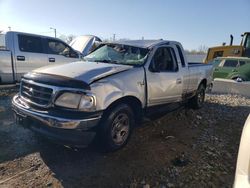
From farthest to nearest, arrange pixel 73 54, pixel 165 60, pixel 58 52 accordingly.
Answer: pixel 73 54, pixel 58 52, pixel 165 60

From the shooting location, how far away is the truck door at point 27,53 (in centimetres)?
852

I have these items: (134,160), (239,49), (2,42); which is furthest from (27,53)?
(239,49)

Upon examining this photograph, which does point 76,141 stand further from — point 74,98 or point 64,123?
point 74,98

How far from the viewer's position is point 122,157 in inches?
163

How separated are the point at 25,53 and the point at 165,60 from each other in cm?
536

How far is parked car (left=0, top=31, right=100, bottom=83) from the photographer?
328 inches

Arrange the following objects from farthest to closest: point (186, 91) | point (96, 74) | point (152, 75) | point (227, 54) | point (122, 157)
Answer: point (227, 54) → point (186, 91) → point (152, 75) → point (122, 157) → point (96, 74)

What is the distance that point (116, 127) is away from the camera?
160 inches

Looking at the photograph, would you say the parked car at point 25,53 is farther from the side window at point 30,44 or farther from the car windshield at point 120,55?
the car windshield at point 120,55

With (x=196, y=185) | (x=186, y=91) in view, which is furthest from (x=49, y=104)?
(x=186, y=91)

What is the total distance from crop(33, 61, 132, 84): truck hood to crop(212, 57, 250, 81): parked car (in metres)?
9.06

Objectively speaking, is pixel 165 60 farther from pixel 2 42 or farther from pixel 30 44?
pixel 2 42

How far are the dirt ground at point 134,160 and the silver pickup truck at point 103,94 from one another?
41 centimetres

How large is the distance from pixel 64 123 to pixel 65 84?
1.78 ft
